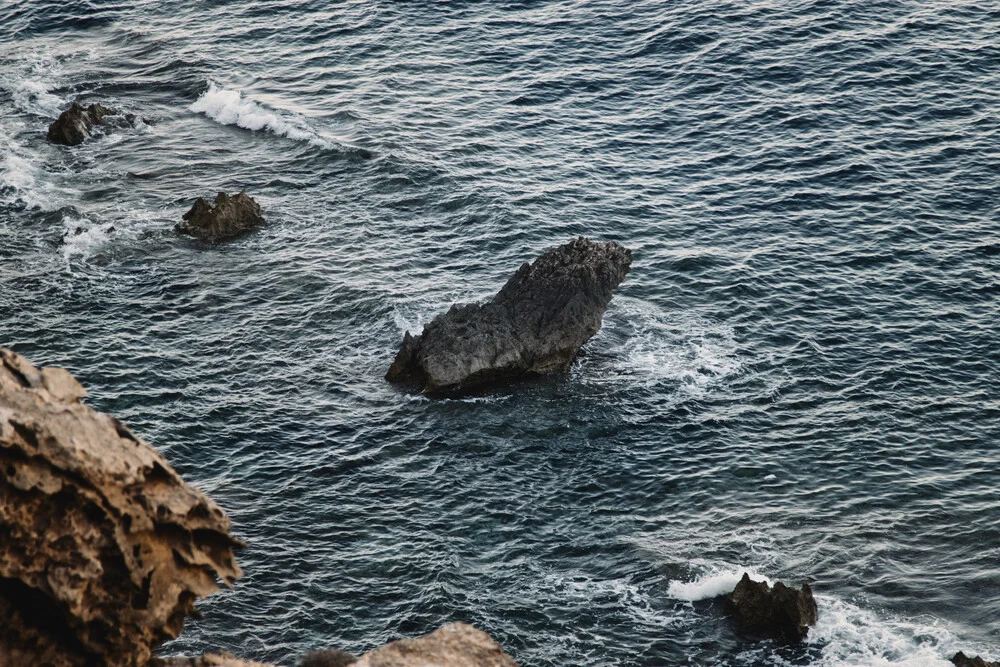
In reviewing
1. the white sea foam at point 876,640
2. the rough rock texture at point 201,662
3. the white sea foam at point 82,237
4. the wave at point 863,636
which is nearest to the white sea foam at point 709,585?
the wave at point 863,636

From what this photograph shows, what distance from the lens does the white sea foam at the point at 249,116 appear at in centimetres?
7097

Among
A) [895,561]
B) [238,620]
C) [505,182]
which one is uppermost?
[505,182]

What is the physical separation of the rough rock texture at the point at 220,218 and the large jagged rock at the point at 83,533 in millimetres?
37990

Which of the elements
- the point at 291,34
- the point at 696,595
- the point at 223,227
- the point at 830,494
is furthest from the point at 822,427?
the point at 291,34

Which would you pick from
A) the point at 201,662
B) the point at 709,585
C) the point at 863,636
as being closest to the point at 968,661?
the point at 863,636

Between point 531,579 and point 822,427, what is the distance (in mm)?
14868

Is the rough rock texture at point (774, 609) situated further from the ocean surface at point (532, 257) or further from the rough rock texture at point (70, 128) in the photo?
the rough rock texture at point (70, 128)

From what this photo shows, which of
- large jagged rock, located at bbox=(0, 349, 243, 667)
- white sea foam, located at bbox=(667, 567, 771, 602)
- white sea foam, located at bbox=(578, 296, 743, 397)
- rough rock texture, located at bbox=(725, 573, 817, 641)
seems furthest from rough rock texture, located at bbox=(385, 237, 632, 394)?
large jagged rock, located at bbox=(0, 349, 243, 667)

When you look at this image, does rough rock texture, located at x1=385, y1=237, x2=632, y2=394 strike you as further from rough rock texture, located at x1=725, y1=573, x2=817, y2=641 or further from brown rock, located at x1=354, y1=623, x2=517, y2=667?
brown rock, located at x1=354, y1=623, x2=517, y2=667

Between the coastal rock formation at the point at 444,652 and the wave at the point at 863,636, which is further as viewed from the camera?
the wave at the point at 863,636

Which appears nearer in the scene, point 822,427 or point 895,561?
point 895,561

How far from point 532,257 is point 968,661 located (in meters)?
30.7

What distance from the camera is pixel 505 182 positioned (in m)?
64.6

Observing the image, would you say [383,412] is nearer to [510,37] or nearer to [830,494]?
[830,494]
